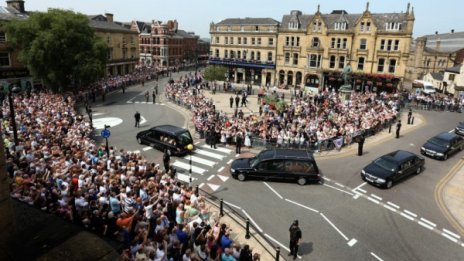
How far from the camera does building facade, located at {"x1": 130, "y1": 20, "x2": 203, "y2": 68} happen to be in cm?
8312

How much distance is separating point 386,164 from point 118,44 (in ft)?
176

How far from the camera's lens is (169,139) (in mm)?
21328

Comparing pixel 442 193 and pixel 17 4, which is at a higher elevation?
pixel 17 4

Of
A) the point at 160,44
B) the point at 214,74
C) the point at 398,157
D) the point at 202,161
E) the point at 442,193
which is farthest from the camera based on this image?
the point at 160,44

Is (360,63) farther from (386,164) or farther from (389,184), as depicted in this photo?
(389,184)

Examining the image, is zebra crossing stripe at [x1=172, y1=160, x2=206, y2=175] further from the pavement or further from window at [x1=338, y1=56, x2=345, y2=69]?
window at [x1=338, y1=56, x2=345, y2=69]

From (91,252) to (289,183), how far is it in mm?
13417

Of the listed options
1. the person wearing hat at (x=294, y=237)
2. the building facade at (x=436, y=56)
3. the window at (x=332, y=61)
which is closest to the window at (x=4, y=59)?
the person wearing hat at (x=294, y=237)

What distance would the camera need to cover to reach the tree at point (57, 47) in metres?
33.8

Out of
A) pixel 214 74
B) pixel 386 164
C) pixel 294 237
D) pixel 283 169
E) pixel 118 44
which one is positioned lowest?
pixel 294 237

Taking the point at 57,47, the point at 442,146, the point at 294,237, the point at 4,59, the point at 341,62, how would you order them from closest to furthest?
the point at 294,237, the point at 442,146, the point at 57,47, the point at 4,59, the point at 341,62

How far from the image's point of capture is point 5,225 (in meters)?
5.40

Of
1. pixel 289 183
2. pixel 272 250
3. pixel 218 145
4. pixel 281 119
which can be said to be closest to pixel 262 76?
pixel 281 119

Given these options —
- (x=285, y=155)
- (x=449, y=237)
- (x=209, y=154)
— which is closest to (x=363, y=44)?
(x=209, y=154)
